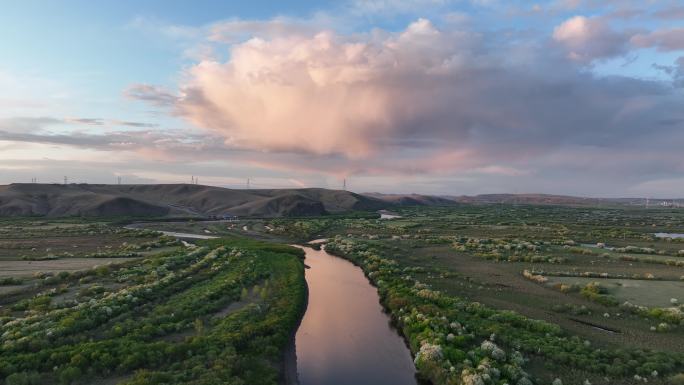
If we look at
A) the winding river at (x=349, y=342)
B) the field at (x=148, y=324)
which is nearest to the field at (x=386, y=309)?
the field at (x=148, y=324)

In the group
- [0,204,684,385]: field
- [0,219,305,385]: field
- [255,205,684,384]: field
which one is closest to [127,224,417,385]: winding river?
[0,204,684,385]: field

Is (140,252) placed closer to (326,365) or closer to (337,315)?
(337,315)

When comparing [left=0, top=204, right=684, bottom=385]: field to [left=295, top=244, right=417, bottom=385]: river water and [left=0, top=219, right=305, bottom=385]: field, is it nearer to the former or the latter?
[left=0, top=219, right=305, bottom=385]: field

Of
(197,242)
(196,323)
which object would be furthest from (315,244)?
(196,323)

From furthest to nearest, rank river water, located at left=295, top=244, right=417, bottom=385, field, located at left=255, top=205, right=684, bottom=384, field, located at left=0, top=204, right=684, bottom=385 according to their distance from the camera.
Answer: river water, located at left=295, top=244, right=417, bottom=385 < field, located at left=255, top=205, right=684, bottom=384 < field, located at left=0, top=204, right=684, bottom=385

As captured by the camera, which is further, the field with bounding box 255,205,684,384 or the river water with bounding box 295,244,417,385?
the river water with bounding box 295,244,417,385
